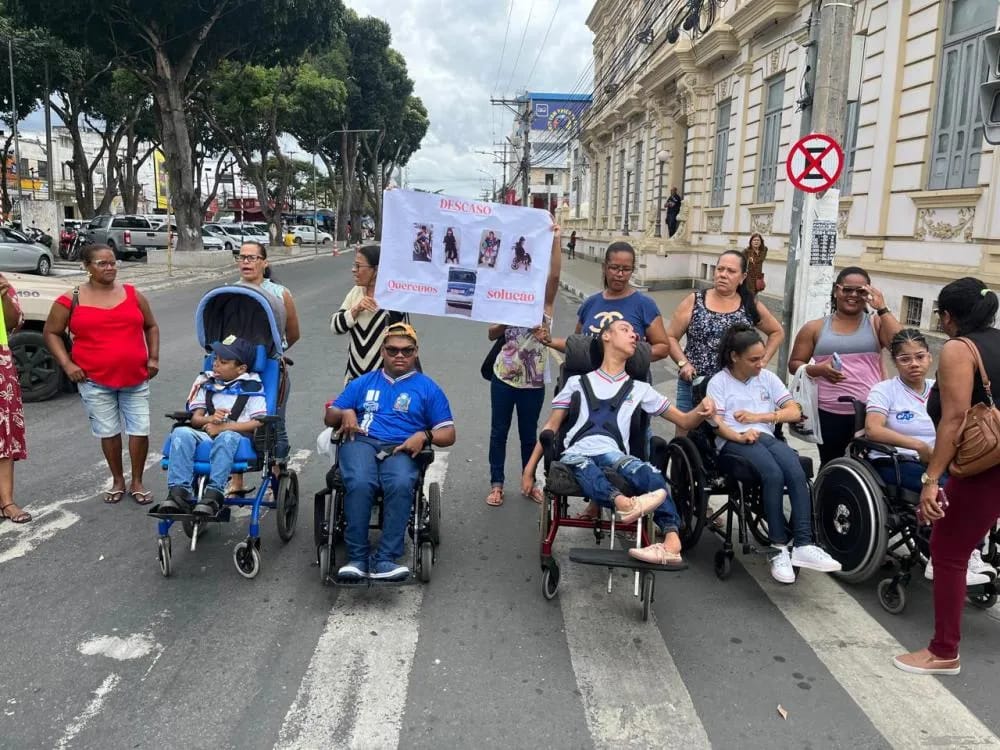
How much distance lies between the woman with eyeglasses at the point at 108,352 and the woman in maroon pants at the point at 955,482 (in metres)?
4.69

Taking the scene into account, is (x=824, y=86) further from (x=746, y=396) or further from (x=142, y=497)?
(x=142, y=497)

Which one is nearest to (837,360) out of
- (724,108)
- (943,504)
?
(943,504)

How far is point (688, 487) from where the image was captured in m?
4.50

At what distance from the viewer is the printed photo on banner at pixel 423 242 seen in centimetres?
486

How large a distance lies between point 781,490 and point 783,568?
41cm

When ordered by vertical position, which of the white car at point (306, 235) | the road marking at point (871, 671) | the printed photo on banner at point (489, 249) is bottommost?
the road marking at point (871, 671)

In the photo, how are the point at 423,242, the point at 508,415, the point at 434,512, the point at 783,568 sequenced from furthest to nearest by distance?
the point at 508,415 < the point at 423,242 < the point at 434,512 < the point at 783,568

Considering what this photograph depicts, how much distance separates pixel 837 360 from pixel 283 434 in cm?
352

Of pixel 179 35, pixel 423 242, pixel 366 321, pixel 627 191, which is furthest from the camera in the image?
pixel 627 191

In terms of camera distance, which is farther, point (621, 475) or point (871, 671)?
point (621, 475)

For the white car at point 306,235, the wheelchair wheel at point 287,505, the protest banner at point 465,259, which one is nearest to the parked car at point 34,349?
the wheelchair wheel at point 287,505

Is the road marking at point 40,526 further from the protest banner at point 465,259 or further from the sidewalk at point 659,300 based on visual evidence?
the sidewalk at point 659,300

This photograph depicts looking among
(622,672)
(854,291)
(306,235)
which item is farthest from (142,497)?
(306,235)

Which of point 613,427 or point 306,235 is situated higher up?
point 306,235
